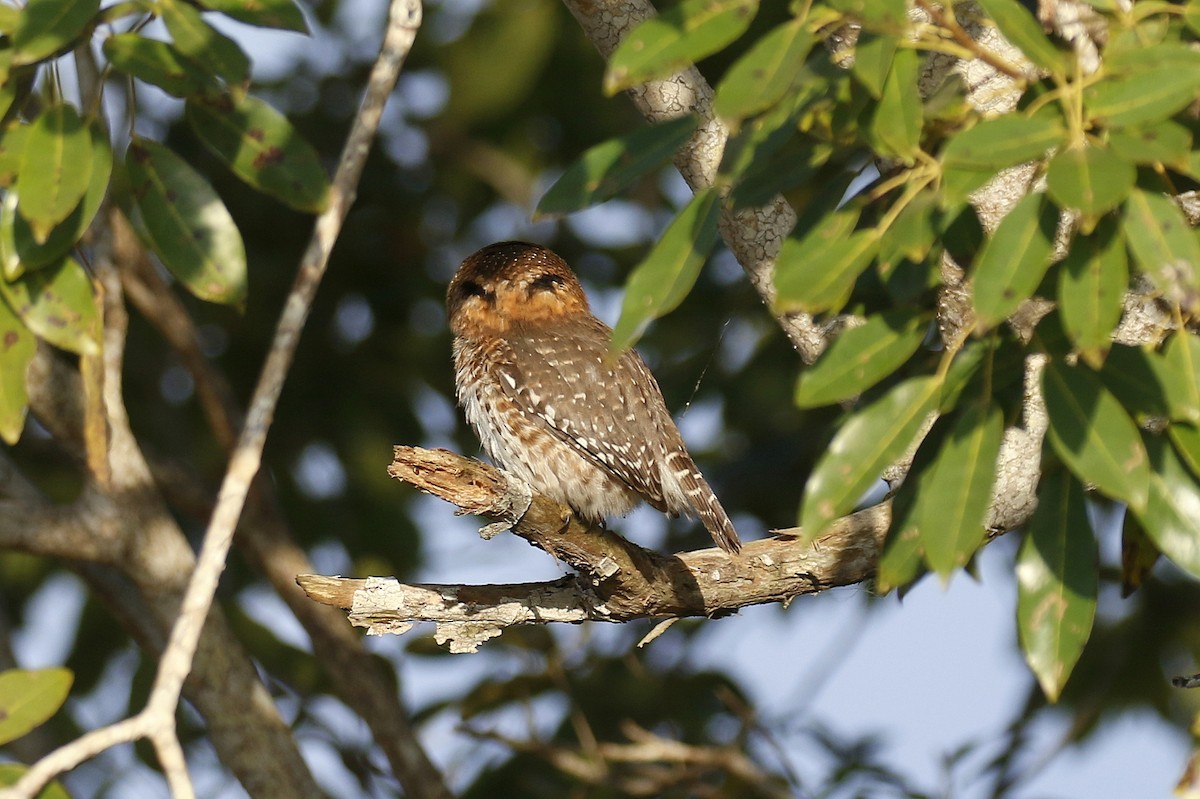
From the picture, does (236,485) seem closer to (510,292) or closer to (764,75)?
(764,75)

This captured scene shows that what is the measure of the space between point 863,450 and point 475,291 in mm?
2953

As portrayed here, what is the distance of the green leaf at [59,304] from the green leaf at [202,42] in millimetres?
549

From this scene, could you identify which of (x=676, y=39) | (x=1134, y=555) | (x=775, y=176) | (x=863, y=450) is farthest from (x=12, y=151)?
(x=1134, y=555)

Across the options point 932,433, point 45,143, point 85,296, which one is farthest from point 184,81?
point 932,433

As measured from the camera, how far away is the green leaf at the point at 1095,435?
6.25 ft

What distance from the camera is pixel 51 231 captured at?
2.74 meters

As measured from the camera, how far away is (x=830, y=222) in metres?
2.06

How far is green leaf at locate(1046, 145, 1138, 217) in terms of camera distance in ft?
5.60

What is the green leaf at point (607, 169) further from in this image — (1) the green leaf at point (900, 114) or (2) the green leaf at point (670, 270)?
(1) the green leaf at point (900, 114)

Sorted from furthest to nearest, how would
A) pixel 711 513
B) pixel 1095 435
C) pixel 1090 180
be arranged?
pixel 711 513, pixel 1095 435, pixel 1090 180

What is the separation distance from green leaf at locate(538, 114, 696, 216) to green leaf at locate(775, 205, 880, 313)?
0.27 metres

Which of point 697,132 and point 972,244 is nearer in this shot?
point 972,244

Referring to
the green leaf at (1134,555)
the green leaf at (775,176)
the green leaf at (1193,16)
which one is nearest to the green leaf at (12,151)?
the green leaf at (775,176)

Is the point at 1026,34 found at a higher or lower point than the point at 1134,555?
higher
